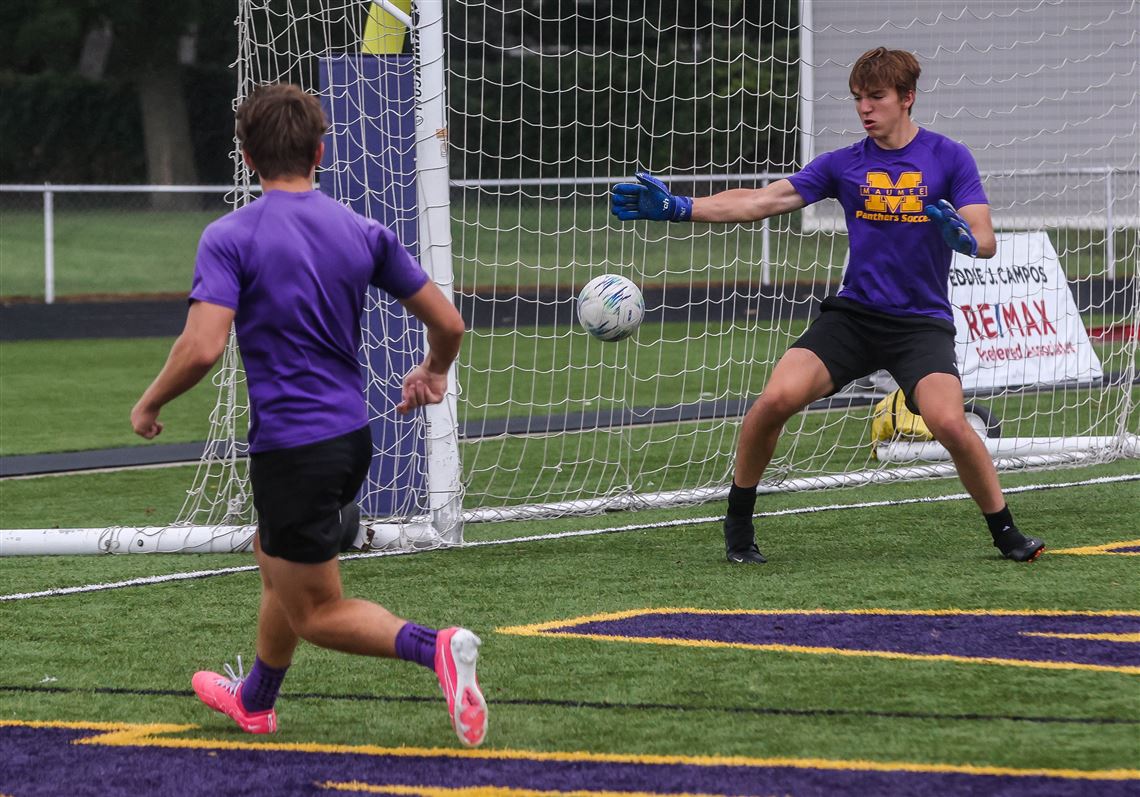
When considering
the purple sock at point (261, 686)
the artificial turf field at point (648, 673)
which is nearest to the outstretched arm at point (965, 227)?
the artificial turf field at point (648, 673)

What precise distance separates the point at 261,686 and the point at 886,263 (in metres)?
3.09

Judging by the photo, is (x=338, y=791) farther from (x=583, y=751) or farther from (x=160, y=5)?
(x=160, y=5)

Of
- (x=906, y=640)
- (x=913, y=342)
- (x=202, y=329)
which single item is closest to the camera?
(x=202, y=329)

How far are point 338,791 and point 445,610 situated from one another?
6.58 feet

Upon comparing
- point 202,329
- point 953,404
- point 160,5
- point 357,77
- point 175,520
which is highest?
point 160,5

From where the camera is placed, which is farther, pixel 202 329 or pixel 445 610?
pixel 445 610

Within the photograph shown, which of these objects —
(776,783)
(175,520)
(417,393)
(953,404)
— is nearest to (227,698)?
(417,393)

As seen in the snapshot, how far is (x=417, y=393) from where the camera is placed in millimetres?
4168

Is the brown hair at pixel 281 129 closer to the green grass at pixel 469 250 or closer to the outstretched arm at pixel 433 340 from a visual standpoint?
the outstretched arm at pixel 433 340

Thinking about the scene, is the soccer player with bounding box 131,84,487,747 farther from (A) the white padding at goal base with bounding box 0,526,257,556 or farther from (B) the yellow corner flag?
(B) the yellow corner flag

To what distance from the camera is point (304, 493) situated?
3.82 m

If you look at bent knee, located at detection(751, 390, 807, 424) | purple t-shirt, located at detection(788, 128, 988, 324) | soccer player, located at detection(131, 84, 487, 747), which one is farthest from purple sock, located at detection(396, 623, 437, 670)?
purple t-shirt, located at detection(788, 128, 988, 324)

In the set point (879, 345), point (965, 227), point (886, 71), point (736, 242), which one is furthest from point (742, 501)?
point (736, 242)

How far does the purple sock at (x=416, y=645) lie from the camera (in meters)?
3.92
